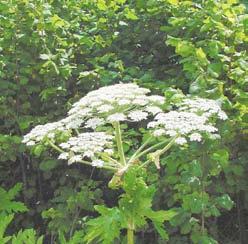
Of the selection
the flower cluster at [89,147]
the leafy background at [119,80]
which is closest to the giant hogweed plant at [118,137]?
the flower cluster at [89,147]

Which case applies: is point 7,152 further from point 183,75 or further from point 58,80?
point 183,75

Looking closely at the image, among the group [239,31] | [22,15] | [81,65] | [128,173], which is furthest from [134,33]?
[128,173]

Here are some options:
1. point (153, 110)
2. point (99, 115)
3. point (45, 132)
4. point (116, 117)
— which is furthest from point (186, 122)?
point (45, 132)

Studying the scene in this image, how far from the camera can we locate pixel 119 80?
3.59 metres

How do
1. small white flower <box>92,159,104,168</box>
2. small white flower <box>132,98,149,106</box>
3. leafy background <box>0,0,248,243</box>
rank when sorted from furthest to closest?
leafy background <box>0,0,248,243</box> → small white flower <box>132,98,149,106</box> → small white flower <box>92,159,104,168</box>

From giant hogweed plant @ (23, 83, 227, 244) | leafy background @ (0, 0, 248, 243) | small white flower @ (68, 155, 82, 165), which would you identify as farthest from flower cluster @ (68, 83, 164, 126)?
leafy background @ (0, 0, 248, 243)

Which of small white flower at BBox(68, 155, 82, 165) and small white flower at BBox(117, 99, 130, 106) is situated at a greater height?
small white flower at BBox(117, 99, 130, 106)

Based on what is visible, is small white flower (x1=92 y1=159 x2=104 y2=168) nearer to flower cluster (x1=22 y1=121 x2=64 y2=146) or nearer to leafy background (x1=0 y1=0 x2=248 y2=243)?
flower cluster (x1=22 y1=121 x2=64 y2=146)

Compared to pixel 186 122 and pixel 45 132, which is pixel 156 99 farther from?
pixel 45 132

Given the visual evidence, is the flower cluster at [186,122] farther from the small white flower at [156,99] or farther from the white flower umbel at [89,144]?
the white flower umbel at [89,144]

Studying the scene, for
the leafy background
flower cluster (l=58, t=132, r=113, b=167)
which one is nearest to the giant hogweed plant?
flower cluster (l=58, t=132, r=113, b=167)

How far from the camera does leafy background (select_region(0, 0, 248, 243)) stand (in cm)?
288

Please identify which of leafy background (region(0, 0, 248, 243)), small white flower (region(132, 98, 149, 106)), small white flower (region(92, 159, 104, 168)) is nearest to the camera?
small white flower (region(92, 159, 104, 168))

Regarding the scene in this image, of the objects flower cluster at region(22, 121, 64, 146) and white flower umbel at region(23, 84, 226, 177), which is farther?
flower cluster at region(22, 121, 64, 146)
